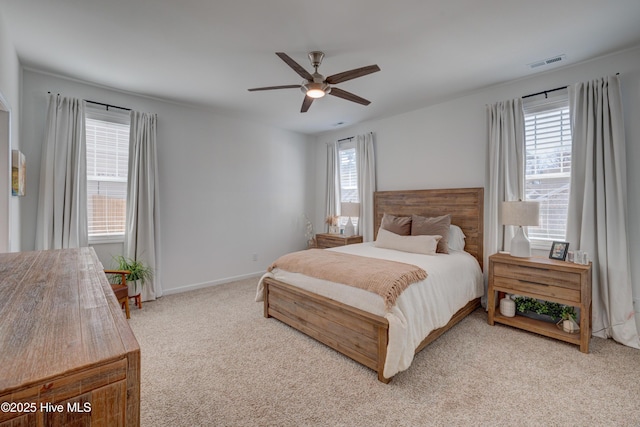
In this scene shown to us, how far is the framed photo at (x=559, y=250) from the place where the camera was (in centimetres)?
277

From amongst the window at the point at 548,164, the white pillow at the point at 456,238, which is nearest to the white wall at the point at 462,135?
the window at the point at 548,164

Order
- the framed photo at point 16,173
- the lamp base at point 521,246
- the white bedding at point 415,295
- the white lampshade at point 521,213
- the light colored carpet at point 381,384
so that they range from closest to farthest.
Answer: the light colored carpet at point 381,384 < the white bedding at point 415,295 < the framed photo at point 16,173 < the white lampshade at point 521,213 < the lamp base at point 521,246

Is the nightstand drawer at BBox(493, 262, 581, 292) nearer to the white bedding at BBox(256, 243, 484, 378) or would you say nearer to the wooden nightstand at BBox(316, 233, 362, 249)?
the white bedding at BBox(256, 243, 484, 378)

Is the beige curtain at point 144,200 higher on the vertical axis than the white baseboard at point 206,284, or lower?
higher

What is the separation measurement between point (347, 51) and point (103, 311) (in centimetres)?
270

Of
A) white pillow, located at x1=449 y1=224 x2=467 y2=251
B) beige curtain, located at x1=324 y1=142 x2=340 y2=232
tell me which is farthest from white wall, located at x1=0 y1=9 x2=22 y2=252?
white pillow, located at x1=449 y1=224 x2=467 y2=251

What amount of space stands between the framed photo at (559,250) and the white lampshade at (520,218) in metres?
0.20

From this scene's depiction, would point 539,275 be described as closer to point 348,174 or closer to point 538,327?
point 538,327

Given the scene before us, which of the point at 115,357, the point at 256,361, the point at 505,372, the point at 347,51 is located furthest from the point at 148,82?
the point at 505,372

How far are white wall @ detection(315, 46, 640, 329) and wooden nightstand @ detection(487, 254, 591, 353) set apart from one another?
661 mm

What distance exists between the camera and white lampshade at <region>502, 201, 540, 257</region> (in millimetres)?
2812

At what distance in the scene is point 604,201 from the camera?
8.82 feet

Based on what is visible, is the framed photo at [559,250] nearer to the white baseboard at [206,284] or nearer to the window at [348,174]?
the window at [348,174]

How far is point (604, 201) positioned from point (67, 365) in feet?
12.7
